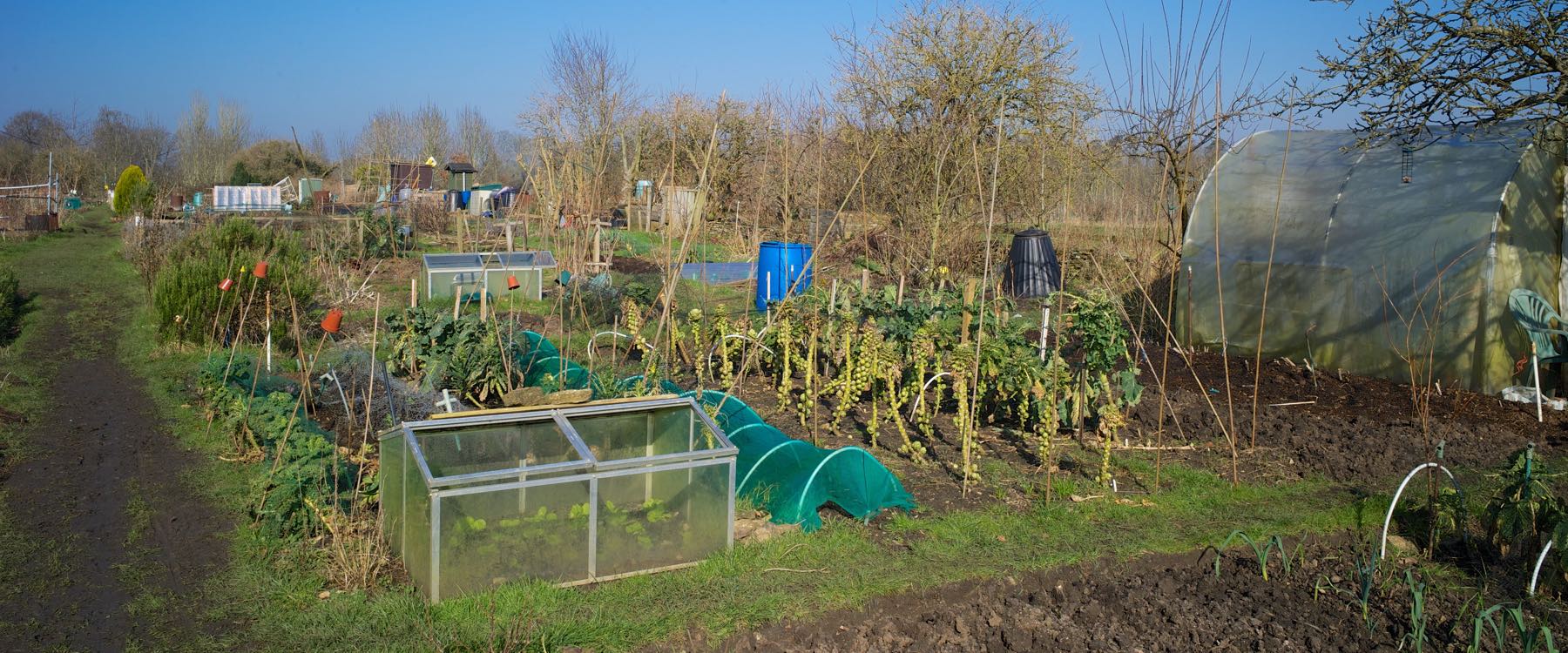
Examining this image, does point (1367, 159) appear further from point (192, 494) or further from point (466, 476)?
point (192, 494)

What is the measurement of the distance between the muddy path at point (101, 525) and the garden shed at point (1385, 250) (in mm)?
6017

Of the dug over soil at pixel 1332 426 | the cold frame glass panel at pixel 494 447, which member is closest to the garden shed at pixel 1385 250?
the dug over soil at pixel 1332 426

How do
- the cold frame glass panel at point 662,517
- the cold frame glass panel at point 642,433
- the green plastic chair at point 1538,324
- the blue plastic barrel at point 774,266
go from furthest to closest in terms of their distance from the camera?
the blue plastic barrel at point 774,266, the green plastic chair at point 1538,324, the cold frame glass panel at point 642,433, the cold frame glass panel at point 662,517

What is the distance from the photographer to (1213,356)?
920 cm

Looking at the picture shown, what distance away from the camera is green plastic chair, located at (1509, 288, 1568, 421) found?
23.4 ft

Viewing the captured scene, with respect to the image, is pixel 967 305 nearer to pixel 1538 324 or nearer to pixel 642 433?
pixel 642 433

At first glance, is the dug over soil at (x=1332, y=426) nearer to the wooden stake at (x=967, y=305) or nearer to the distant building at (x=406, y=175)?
the wooden stake at (x=967, y=305)

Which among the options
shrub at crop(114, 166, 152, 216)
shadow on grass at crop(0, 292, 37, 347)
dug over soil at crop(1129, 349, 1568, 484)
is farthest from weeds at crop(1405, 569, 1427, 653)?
shrub at crop(114, 166, 152, 216)

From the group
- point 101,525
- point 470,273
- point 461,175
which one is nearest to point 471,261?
point 470,273

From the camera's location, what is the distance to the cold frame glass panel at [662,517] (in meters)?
4.26

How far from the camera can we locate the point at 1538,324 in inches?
281

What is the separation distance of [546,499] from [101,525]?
2341 mm

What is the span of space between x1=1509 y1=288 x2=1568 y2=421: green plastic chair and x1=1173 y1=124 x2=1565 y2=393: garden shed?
0.27 metres

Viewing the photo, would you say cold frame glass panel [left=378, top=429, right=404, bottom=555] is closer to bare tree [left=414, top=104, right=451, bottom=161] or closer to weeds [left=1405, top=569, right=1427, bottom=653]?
weeds [left=1405, top=569, right=1427, bottom=653]
